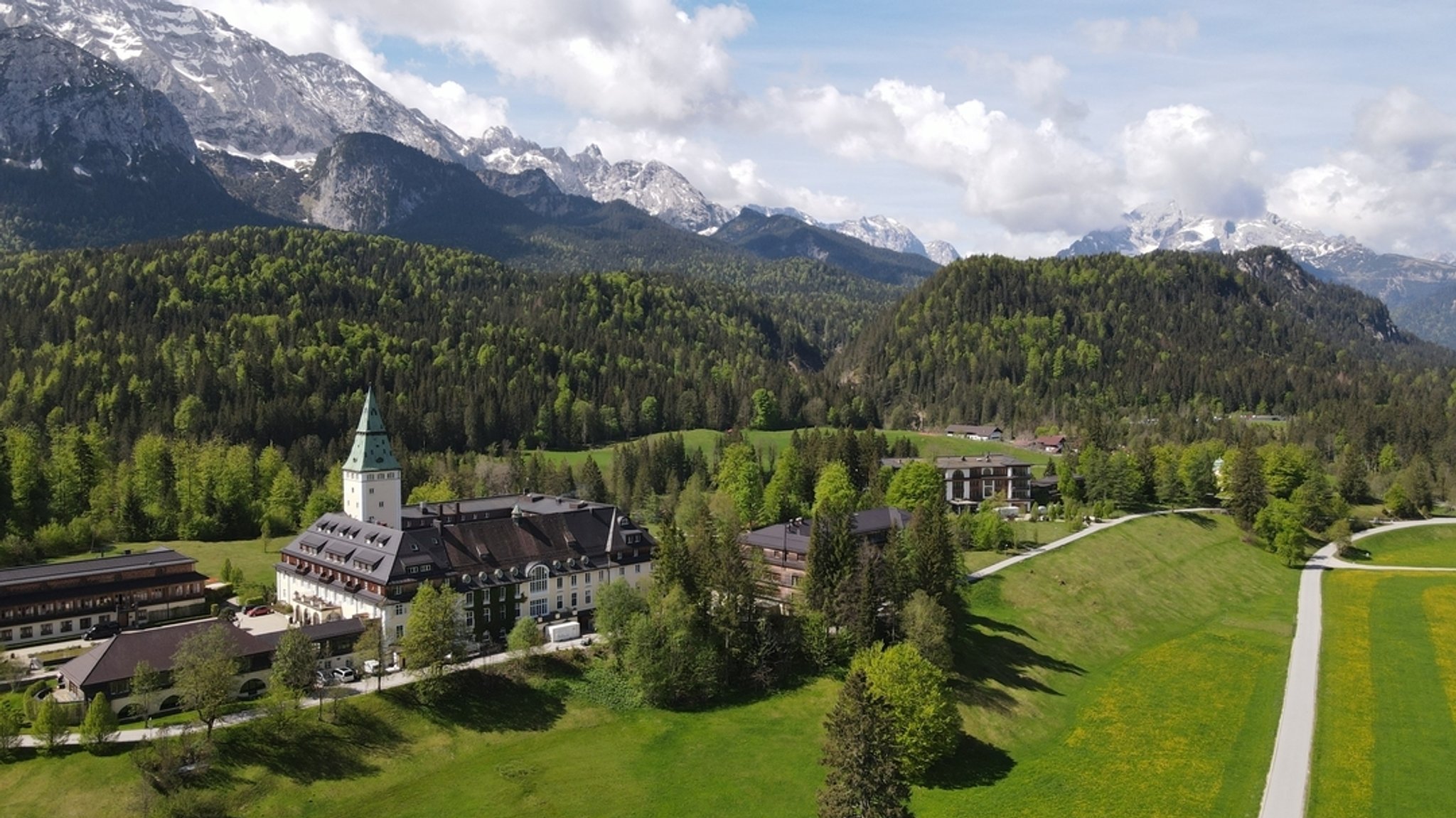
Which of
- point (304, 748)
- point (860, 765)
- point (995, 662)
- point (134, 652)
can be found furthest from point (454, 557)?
point (995, 662)

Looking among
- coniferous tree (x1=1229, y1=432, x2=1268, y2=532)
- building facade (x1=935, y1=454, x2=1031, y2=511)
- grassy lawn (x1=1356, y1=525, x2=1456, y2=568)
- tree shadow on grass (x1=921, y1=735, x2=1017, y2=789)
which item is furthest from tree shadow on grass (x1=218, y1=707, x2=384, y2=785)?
grassy lawn (x1=1356, y1=525, x2=1456, y2=568)

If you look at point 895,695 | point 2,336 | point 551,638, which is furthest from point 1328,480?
point 2,336

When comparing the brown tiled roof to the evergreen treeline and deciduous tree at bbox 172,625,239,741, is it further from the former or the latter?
the evergreen treeline

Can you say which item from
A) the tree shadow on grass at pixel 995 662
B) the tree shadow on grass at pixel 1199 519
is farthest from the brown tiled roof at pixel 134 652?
the tree shadow on grass at pixel 1199 519

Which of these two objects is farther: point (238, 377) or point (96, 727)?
point (238, 377)

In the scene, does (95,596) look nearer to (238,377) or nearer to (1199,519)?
(238,377)

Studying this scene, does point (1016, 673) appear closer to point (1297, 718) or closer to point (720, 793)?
point (1297, 718)
